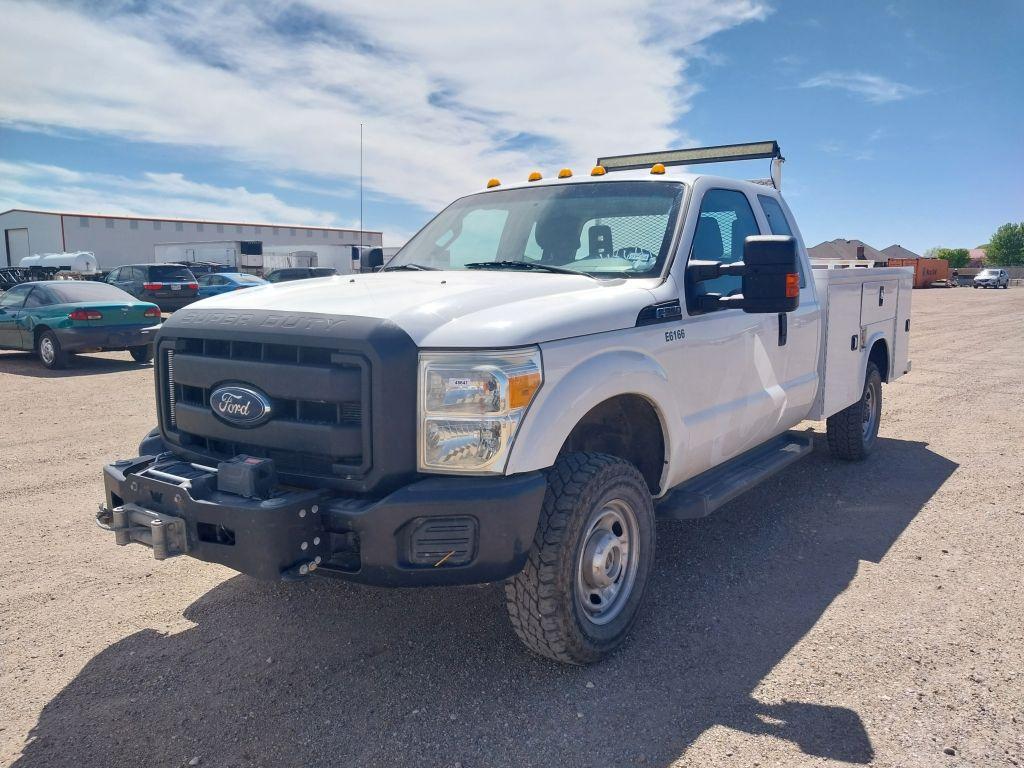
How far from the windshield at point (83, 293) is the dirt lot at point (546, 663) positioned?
8.41m

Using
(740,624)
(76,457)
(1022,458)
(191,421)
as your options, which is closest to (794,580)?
(740,624)

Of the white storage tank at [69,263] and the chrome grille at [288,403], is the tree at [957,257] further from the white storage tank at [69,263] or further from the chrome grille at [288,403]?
the chrome grille at [288,403]

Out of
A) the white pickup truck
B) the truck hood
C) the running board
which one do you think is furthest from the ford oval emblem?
the running board

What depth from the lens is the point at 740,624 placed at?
3.81 metres

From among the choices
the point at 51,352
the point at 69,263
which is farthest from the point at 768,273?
the point at 69,263

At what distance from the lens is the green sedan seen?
1253 cm

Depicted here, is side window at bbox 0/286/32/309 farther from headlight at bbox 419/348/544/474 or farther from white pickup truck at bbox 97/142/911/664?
headlight at bbox 419/348/544/474

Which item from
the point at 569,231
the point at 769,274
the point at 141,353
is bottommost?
the point at 141,353

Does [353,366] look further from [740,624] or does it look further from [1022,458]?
[1022,458]

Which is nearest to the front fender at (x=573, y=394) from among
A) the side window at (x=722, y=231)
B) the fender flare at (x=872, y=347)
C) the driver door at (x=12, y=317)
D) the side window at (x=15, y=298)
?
the side window at (x=722, y=231)

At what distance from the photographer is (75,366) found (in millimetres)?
13219

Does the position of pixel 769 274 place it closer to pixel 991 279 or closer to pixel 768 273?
pixel 768 273

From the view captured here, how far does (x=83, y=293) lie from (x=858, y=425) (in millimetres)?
11922

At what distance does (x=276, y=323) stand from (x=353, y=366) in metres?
0.44
